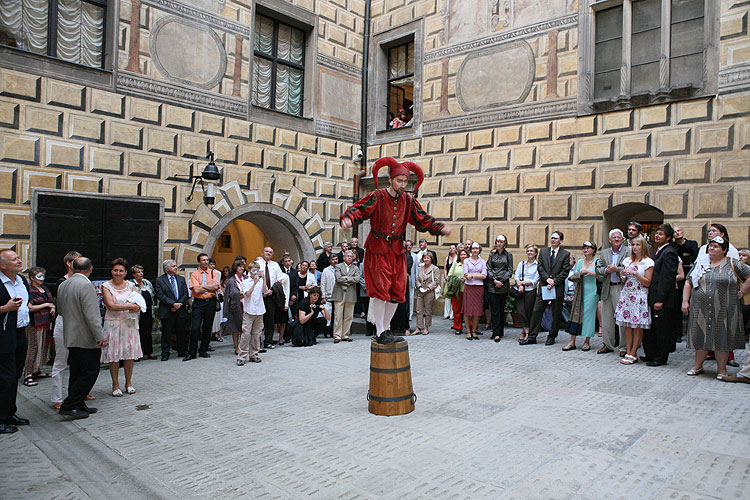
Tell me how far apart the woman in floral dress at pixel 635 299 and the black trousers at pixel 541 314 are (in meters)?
1.42

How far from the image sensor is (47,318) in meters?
6.85

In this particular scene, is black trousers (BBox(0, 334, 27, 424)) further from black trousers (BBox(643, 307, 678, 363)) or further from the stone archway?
black trousers (BBox(643, 307, 678, 363))

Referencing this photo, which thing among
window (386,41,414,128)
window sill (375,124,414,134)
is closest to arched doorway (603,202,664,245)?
window sill (375,124,414,134)

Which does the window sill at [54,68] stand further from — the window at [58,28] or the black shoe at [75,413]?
the black shoe at [75,413]

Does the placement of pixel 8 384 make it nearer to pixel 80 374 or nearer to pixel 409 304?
pixel 80 374

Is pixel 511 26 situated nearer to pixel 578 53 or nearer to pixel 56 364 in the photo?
pixel 578 53

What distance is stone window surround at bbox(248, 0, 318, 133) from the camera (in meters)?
11.9

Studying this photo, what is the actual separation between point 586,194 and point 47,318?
31.0 ft

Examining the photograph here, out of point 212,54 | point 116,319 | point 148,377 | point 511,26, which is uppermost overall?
point 511,26

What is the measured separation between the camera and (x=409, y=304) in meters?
10.6

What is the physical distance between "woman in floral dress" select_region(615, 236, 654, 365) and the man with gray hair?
0.25 m

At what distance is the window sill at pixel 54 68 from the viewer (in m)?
8.41

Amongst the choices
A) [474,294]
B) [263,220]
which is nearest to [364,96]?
[263,220]

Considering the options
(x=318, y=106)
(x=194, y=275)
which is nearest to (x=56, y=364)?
(x=194, y=275)
